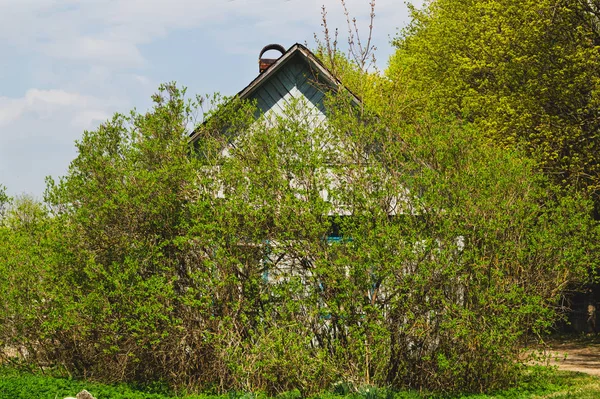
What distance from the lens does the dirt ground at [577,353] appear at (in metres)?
16.6

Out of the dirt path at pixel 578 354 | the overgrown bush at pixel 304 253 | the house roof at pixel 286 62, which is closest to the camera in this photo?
the overgrown bush at pixel 304 253

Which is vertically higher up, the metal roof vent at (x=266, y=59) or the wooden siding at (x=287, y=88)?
the metal roof vent at (x=266, y=59)

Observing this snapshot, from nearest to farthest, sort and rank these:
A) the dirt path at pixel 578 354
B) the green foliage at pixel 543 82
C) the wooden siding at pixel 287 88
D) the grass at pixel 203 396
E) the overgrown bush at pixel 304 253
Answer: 1. the grass at pixel 203 396
2. the overgrown bush at pixel 304 253
3. the wooden siding at pixel 287 88
4. the dirt path at pixel 578 354
5. the green foliage at pixel 543 82

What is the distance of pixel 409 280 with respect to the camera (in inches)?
427

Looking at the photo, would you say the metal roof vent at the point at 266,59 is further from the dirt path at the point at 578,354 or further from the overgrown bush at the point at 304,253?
the dirt path at the point at 578,354

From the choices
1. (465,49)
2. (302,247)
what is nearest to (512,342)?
(302,247)

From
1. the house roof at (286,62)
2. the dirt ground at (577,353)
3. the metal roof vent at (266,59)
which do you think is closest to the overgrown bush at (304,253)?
the house roof at (286,62)

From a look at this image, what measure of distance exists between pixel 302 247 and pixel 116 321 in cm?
320

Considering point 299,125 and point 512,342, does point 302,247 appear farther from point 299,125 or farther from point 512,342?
point 512,342

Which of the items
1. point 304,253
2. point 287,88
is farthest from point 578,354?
point 304,253

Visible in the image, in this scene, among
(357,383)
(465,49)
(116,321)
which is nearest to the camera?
(357,383)

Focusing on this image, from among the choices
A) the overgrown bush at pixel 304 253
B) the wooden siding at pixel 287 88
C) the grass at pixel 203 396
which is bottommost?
the grass at pixel 203 396

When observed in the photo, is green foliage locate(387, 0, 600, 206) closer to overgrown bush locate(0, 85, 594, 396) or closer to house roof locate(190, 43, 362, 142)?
house roof locate(190, 43, 362, 142)

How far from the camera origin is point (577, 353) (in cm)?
2002
